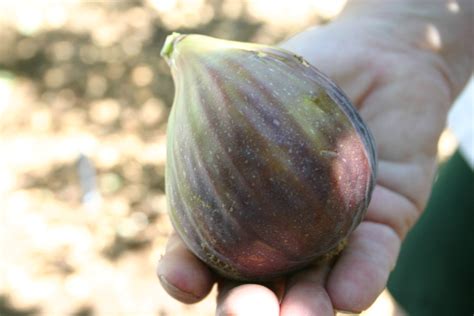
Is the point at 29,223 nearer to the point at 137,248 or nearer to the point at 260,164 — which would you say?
the point at 137,248

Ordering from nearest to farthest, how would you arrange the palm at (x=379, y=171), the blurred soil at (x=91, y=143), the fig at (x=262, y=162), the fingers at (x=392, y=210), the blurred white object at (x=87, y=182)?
1. the fig at (x=262, y=162)
2. the palm at (x=379, y=171)
3. the fingers at (x=392, y=210)
4. the blurred soil at (x=91, y=143)
5. the blurred white object at (x=87, y=182)

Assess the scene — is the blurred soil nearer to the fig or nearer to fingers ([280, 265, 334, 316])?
fingers ([280, 265, 334, 316])

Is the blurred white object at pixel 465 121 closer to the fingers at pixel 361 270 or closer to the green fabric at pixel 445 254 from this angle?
the green fabric at pixel 445 254

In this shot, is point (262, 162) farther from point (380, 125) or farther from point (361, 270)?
point (380, 125)

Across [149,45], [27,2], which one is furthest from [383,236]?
[27,2]

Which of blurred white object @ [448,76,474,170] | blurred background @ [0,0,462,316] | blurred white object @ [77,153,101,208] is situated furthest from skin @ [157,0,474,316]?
blurred white object @ [77,153,101,208]

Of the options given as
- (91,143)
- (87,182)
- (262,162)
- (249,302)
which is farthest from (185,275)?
(91,143)

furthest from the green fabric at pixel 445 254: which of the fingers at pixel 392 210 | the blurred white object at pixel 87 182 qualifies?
the blurred white object at pixel 87 182
